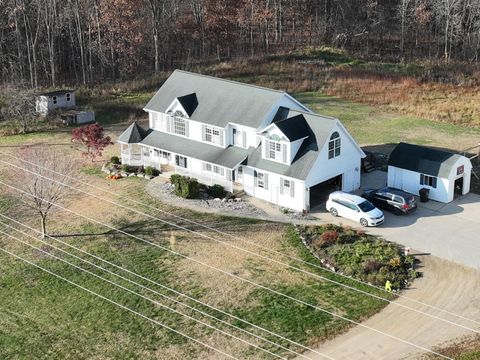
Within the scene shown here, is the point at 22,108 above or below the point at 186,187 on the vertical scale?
above

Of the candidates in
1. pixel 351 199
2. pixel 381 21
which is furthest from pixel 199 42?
pixel 351 199

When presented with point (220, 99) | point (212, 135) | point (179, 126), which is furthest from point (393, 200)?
point (179, 126)

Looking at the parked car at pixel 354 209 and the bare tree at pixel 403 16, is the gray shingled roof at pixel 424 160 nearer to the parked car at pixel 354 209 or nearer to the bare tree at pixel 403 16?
the parked car at pixel 354 209

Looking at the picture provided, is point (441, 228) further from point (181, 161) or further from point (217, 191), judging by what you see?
point (181, 161)

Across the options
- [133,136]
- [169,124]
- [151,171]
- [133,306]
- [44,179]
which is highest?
[169,124]

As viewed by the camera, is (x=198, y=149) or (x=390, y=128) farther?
(x=390, y=128)

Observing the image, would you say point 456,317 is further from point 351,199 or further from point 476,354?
point 351,199

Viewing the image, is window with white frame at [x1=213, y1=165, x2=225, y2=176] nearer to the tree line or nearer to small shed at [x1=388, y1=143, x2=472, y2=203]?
small shed at [x1=388, y1=143, x2=472, y2=203]
